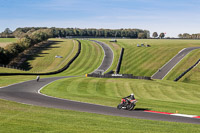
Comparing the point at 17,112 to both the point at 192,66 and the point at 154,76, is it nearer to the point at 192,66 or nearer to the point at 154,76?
the point at 154,76

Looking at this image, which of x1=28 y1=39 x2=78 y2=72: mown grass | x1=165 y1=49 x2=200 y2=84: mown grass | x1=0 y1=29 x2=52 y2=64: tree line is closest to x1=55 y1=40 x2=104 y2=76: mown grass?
x1=28 y1=39 x2=78 y2=72: mown grass

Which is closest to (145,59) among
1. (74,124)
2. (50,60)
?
(50,60)

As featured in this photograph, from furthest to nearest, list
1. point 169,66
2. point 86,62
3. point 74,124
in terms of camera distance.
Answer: point 86,62 < point 169,66 < point 74,124

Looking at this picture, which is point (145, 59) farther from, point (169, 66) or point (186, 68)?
point (186, 68)

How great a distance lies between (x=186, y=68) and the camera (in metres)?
90.4

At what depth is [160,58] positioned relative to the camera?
110 m

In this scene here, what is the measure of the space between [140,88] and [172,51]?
6806 cm

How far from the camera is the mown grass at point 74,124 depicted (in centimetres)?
1609

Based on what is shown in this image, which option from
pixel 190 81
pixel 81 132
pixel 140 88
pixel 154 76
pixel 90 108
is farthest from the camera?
pixel 154 76

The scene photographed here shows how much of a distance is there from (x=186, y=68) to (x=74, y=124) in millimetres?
79593

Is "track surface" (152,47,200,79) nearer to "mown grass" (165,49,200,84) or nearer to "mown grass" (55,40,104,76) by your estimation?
"mown grass" (165,49,200,84)

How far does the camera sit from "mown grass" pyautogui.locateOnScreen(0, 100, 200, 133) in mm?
16094

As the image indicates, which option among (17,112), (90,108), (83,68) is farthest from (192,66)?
(17,112)

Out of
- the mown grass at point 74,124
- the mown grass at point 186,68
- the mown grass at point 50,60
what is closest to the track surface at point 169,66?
the mown grass at point 186,68
